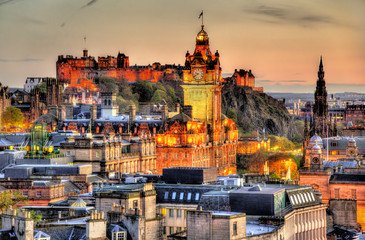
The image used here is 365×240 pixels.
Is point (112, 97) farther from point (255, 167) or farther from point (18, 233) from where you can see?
point (18, 233)

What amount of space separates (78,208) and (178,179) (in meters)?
17.0

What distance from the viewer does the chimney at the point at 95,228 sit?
59812mm

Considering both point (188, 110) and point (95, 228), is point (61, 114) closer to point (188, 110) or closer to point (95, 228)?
point (188, 110)

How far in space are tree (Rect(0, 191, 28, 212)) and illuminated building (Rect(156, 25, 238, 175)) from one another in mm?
67243

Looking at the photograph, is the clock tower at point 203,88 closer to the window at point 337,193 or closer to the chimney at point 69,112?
the chimney at point 69,112

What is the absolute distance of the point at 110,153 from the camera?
127812 millimetres

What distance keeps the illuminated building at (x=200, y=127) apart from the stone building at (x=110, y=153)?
1324cm

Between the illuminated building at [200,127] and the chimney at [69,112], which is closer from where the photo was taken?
the illuminated building at [200,127]

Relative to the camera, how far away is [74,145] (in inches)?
4914

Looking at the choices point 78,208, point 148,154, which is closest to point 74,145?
point 148,154

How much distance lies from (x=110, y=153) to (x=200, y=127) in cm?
A: 4325

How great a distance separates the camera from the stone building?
123688 millimetres

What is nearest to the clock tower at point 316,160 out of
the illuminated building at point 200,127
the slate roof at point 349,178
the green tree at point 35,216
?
the slate roof at point 349,178

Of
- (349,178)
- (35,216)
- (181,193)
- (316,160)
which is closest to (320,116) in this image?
(316,160)
